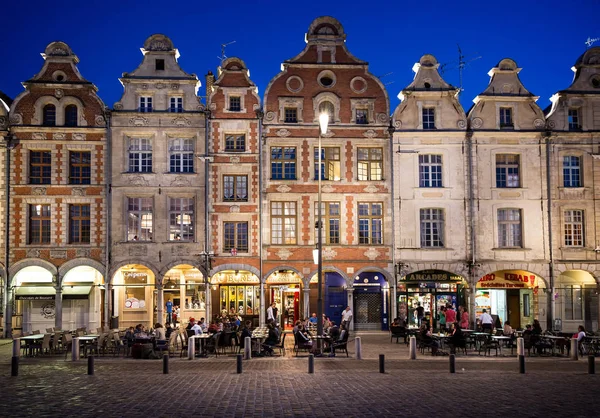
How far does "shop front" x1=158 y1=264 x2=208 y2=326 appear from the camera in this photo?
36.1 metres

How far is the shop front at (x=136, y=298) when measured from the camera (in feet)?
118

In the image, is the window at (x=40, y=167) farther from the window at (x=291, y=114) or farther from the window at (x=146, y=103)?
the window at (x=291, y=114)

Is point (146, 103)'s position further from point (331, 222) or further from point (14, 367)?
point (14, 367)

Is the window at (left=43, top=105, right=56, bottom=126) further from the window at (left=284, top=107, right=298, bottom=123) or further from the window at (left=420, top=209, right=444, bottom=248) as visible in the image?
the window at (left=420, top=209, right=444, bottom=248)

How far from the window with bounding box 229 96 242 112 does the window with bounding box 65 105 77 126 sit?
8.10m

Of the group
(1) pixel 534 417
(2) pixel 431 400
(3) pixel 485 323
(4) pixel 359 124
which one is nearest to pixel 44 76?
(4) pixel 359 124

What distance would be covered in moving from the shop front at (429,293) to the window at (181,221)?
11.3 m

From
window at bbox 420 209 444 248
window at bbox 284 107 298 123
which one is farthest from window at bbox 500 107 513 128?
window at bbox 284 107 298 123

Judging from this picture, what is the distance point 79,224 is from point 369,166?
15.4m

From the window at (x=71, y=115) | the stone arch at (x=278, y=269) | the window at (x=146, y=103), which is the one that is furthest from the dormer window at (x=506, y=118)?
the window at (x=71, y=115)

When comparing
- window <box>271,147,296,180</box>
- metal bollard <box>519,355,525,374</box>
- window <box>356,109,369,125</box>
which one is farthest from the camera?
window <box>356,109,369,125</box>

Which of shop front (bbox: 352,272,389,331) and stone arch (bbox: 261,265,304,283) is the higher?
stone arch (bbox: 261,265,304,283)

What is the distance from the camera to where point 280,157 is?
117ft

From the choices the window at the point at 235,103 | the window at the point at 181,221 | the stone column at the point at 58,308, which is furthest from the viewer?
the window at the point at 235,103
